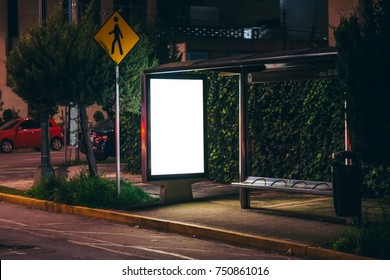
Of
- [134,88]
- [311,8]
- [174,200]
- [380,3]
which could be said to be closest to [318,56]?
[380,3]

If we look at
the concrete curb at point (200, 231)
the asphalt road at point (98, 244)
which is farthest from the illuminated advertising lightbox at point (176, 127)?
the asphalt road at point (98, 244)

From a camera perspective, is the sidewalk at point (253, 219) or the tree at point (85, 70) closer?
the sidewalk at point (253, 219)

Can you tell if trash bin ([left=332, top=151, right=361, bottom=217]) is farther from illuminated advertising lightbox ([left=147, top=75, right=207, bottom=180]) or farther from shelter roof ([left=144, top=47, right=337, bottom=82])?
illuminated advertising lightbox ([left=147, top=75, right=207, bottom=180])

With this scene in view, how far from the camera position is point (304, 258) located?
10.4 metres

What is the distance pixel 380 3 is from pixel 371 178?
487cm

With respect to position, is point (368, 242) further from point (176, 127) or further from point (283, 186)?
point (176, 127)

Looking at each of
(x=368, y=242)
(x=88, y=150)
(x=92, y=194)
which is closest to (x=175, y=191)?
(x=92, y=194)

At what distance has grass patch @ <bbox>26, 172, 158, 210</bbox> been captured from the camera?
1484 centimetres

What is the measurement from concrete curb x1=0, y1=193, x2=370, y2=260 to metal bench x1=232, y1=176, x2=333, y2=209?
176 cm

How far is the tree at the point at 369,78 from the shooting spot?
10938 mm

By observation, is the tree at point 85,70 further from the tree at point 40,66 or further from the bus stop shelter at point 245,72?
the bus stop shelter at point 245,72

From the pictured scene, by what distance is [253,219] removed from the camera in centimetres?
1299

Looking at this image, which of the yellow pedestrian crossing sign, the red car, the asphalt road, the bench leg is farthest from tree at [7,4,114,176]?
the red car

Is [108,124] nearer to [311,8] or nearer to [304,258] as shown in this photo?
[304,258]
